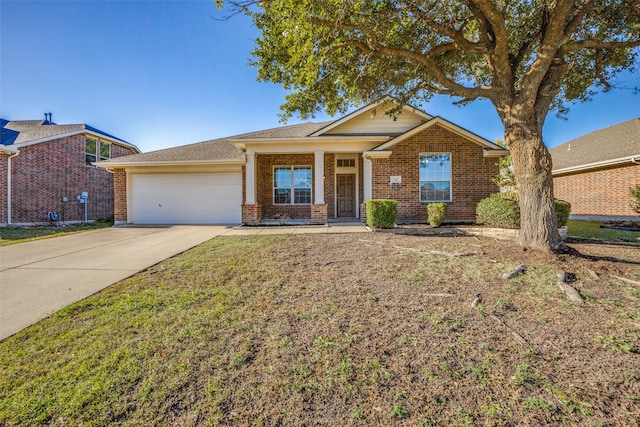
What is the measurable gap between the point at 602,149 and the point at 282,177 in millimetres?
16643

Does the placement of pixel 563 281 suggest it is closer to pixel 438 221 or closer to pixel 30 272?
pixel 438 221

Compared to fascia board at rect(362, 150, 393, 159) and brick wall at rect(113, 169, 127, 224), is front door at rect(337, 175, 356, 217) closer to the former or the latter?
fascia board at rect(362, 150, 393, 159)

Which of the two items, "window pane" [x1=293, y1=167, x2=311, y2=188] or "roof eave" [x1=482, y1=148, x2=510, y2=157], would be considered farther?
"window pane" [x1=293, y1=167, x2=311, y2=188]

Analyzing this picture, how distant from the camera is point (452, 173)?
10.7m

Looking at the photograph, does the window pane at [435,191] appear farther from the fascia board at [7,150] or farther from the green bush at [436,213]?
the fascia board at [7,150]

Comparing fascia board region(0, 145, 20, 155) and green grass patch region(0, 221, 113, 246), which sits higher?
fascia board region(0, 145, 20, 155)

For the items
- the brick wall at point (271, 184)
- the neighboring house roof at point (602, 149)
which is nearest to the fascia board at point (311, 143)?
the brick wall at point (271, 184)

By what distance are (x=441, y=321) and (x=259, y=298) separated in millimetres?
2384

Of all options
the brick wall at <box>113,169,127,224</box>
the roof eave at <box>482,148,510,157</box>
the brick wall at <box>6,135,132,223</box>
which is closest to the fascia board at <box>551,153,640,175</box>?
the roof eave at <box>482,148,510,157</box>

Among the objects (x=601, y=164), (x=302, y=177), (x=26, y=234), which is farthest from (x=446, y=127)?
(x=26, y=234)

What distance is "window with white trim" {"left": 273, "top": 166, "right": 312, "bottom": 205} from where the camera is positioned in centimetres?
1291

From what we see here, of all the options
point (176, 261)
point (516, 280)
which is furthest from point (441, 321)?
point (176, 261)

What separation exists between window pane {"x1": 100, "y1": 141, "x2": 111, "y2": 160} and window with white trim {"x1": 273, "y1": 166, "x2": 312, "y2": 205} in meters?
12.8

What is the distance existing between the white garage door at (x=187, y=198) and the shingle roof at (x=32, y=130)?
21.6ft
